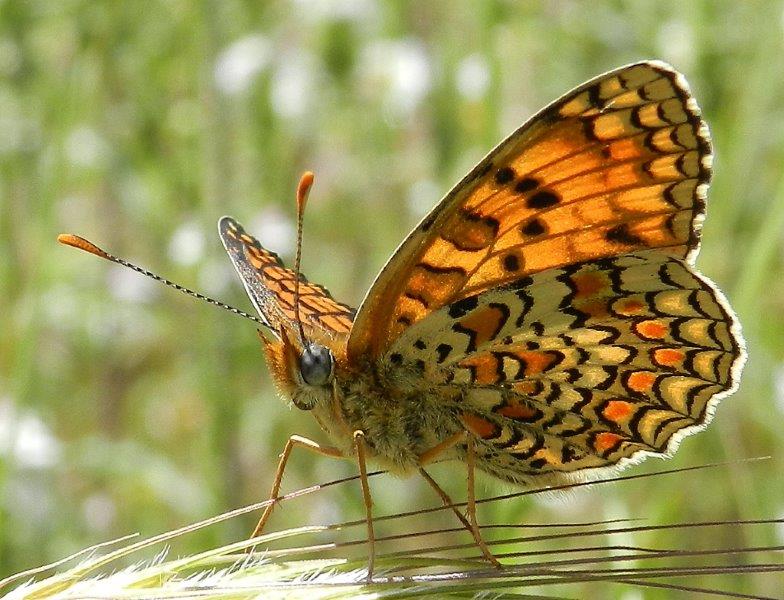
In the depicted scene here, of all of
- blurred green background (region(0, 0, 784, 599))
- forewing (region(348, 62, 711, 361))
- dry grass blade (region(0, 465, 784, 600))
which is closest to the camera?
dry grass blade (region(0, 465, 784, 600))

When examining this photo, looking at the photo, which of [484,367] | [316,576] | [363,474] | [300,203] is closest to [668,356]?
[484,367]

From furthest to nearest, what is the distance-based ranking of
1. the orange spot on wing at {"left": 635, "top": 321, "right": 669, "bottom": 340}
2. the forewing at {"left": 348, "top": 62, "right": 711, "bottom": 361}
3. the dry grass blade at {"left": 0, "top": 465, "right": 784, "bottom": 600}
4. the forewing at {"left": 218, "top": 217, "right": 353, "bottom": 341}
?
the forewing at {"left": 218, "top": 217, "right": 353, "bottom": 341}, the orange spot on wing at {"left": 635, "top": 321, "right": 669, "bottom": 340}, the forewing at {"left": 348, "top": 62, "right": 711, "bottom": 361}, the dry grass blade at {"left": 0, "top": 465, "right": 784, "bottom": 600}

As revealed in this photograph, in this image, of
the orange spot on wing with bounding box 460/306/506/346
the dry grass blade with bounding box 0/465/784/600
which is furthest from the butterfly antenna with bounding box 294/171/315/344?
the dry grass blade with bounding box 0/465/784/600

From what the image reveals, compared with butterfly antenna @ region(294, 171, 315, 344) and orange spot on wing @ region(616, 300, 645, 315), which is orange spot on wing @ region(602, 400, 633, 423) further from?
butterfly antenna @ region(294, 171, 315, 344)

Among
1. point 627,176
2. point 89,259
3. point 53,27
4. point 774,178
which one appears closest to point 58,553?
point 89,259

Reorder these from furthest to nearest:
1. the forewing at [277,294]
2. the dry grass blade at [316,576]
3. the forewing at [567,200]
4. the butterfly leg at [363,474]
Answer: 1. the forewing at [277,294]
2. the forewing at [567,200]
3. the butterfly leg at [363,474]
4. the dry grass blade at [316,576]

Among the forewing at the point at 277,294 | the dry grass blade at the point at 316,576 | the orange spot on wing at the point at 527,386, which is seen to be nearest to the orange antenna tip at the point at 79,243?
the forewing at the point at 277,294

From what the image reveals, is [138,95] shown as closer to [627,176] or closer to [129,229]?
[129,229]

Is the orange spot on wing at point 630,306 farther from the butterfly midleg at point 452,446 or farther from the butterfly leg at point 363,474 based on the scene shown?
the butterfly leg at point 363,474
